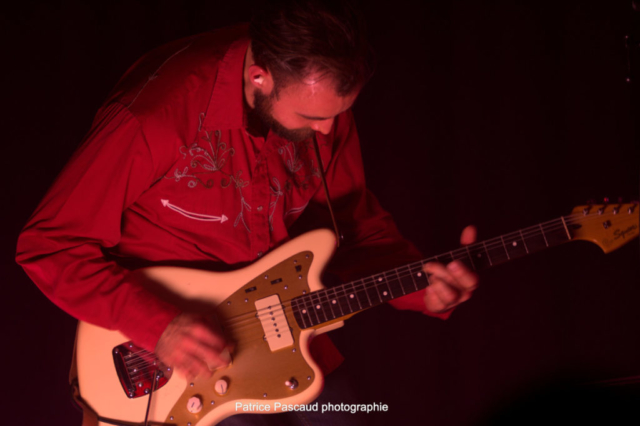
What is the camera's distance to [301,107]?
115cm

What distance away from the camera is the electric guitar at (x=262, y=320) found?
1.11m

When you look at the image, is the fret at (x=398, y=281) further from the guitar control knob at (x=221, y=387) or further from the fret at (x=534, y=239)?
the guitar control knob at (x=221, y=387)

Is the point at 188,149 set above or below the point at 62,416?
above

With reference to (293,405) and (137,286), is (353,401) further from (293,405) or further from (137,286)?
(137,286)

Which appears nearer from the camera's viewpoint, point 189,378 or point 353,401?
point 189,378

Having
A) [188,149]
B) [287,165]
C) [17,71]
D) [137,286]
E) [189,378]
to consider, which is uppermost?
[17,71]

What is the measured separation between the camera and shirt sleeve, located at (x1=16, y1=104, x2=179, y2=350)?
1.00 m

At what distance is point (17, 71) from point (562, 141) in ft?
7.06

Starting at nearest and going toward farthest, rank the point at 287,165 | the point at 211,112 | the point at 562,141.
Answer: the point at 211,112 → the point at 287,165 → the point at 562,141

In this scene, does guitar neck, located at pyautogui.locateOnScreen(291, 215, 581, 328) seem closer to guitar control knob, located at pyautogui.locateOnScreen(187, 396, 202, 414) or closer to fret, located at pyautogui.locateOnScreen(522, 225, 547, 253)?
fret, located at pyautogui.locateOnScreen(522, 225, 547, 253)

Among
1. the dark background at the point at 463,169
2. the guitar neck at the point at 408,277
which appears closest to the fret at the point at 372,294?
the guitar neck at the point at 408,277

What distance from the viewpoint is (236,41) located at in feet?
4.07

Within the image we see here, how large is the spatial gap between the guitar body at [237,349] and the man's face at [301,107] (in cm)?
31

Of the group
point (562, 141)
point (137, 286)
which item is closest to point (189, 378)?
point (137, 286)
